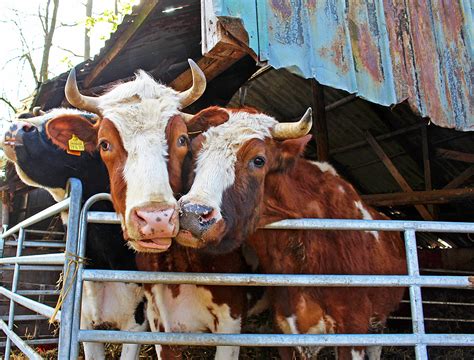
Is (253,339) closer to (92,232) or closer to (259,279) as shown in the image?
(259,279)

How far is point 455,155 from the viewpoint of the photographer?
25.1 ft

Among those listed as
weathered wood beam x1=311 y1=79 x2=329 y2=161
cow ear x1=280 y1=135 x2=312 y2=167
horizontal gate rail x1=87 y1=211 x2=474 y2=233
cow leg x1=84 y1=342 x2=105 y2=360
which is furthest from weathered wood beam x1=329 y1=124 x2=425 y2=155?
cow leg x1=84 y1=342 x2=105 y2=360

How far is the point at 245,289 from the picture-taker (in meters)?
4.45

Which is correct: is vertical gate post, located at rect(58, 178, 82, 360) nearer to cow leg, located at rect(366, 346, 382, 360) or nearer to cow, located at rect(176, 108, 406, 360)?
cow, located at rect(176, 108, 406, 360)

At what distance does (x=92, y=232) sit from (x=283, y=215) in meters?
2.03

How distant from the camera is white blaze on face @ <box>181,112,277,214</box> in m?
3.24

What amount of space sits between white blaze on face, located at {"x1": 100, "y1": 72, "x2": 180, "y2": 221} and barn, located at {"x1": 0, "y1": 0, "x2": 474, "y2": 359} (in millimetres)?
620

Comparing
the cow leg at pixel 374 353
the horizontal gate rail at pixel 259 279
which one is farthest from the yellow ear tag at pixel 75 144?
the cow leg at pixel 374 353

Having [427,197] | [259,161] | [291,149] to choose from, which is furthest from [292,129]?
[427,197]

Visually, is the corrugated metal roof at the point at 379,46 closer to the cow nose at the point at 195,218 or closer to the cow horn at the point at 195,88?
the cow horn at the point at 195,88

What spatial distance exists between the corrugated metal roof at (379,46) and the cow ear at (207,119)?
581mm

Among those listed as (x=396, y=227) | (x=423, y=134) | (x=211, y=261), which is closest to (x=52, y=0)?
(x=423, y=134)

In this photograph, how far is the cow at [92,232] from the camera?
15.4 ft

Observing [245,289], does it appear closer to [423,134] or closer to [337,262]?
[337,262]
